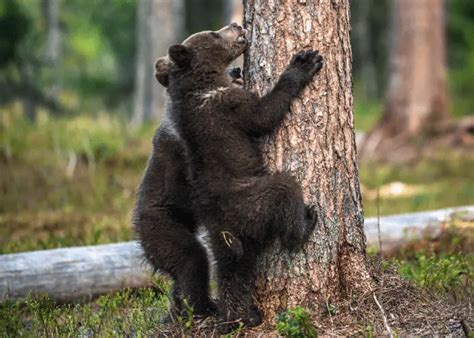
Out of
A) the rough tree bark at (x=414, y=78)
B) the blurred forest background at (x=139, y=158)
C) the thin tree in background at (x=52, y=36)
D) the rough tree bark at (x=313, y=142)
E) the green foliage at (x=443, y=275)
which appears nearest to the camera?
the rough tree bark at (x=313, y=142)

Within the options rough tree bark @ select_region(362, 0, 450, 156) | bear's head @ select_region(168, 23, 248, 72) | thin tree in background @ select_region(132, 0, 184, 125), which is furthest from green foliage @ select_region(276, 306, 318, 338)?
thin tree in background @ select_region(132, 0, 184, 125)

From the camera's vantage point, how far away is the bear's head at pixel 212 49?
5824 mm

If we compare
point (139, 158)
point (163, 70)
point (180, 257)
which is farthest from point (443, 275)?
point (139, 158)

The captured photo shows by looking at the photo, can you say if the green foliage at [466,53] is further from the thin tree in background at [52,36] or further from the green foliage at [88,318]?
the green foliage at [88,318]

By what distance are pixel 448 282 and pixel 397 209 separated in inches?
188

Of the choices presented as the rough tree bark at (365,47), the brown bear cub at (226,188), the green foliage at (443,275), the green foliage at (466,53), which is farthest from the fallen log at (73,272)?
the rough tree bark at (365,47)

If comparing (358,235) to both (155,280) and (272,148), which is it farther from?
(155,280)

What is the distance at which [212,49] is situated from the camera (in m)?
6.03

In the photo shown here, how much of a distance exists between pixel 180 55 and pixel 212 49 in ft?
1.06

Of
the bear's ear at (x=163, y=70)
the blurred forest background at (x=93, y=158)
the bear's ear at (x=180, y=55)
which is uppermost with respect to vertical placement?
the bear's ear at (x=180, y=55)

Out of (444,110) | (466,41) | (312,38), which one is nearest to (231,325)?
(312,38)

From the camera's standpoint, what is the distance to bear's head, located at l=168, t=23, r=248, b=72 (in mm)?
5824

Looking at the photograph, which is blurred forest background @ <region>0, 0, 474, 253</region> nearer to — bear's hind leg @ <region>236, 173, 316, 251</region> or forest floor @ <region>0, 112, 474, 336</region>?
forest floor @ <region>0, 112, 474, 336</region>

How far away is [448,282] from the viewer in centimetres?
671
